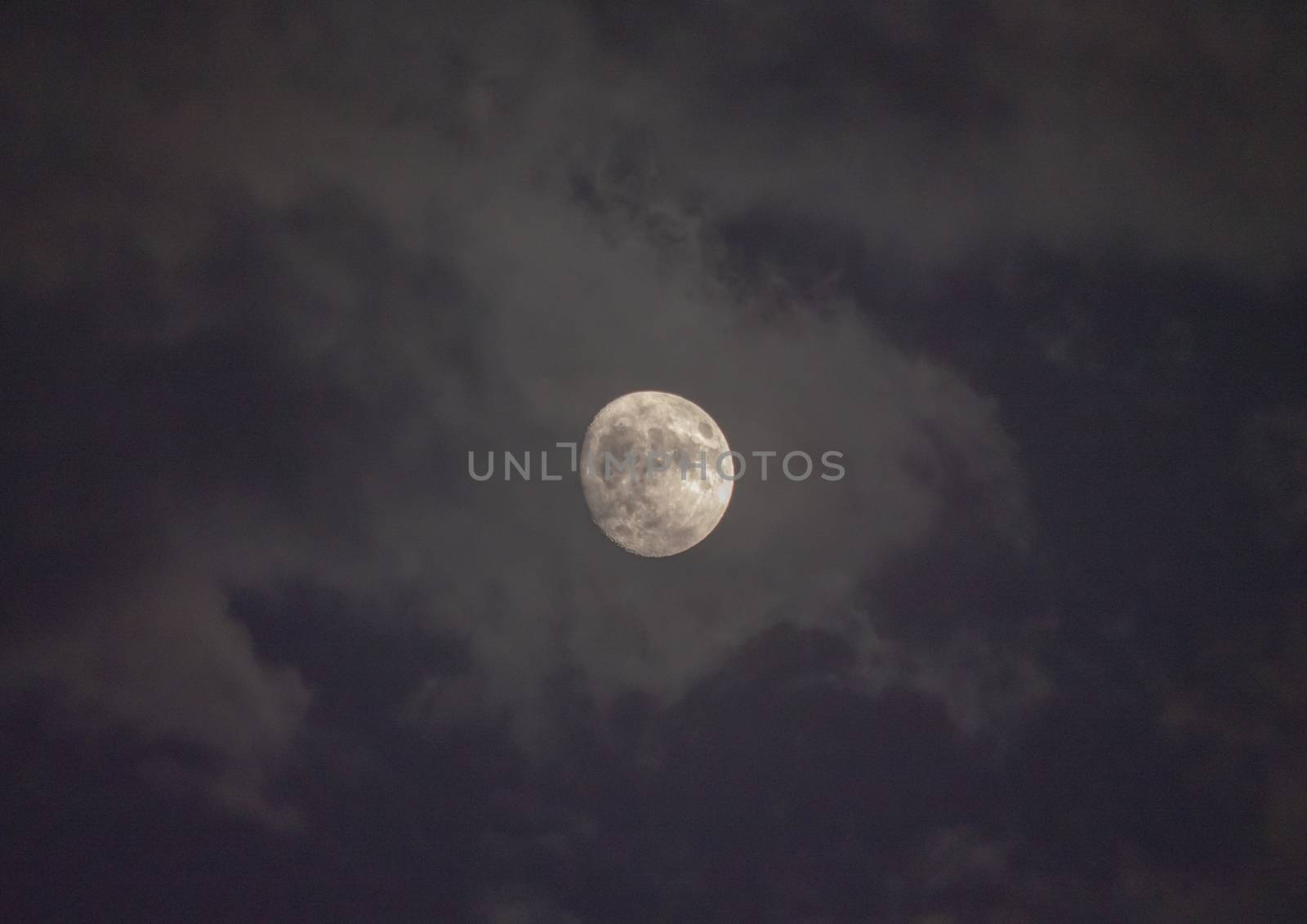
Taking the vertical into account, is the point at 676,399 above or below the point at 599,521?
above

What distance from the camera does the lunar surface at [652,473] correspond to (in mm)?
26844

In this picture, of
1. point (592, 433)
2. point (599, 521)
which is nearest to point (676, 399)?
point (592, 433)

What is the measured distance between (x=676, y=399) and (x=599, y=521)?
6865 millimetres

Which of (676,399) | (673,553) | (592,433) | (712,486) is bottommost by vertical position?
(673,553)

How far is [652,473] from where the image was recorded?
88.0 feet

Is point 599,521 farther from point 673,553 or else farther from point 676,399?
point 676,399

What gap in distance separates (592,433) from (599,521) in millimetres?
3963

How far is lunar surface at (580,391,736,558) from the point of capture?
2684 centimetres

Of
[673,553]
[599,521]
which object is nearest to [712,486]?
[673,553]

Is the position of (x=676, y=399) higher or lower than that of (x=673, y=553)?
higher

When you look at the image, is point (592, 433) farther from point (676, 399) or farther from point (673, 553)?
point (673, 553)

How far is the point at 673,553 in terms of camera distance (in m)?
28.5

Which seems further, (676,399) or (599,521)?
(676,399)

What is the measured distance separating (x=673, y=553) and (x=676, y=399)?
7.18m
